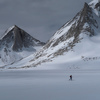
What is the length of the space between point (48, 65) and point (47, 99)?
8589cm

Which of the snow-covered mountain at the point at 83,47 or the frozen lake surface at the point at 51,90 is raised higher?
the snow-covered mountain at the point at 83,47

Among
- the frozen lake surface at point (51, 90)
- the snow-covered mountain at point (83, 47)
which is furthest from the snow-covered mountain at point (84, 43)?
the frozen lake surface at point (51, 90)

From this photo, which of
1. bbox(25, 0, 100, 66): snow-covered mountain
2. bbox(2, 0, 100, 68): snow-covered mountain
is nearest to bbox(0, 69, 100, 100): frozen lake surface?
bbox(2, 0, 100, 68): snow-covered mountain

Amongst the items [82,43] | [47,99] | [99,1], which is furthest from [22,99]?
[99,1]

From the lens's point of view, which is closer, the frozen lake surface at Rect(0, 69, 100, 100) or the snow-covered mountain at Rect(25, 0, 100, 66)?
the frozen lake surface at Rect(0, 69, 100, 100)

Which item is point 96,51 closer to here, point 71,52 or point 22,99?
point 71,52

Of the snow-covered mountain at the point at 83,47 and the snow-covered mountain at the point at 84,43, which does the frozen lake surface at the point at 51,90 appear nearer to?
the snow-covered mountain at the point at 83,47

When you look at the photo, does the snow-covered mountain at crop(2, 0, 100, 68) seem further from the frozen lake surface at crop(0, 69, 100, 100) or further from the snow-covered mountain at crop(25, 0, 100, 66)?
the frozen lake surface at crop(0, 69, 100, 100)

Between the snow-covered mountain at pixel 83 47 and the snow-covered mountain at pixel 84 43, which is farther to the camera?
the snow-covered mountain at pixel 84 43

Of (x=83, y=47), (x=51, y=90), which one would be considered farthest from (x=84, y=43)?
(x=51, y=90)

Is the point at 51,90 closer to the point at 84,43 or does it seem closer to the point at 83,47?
the point at 83,47

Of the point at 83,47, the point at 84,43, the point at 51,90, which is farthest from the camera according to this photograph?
the point at 84,43

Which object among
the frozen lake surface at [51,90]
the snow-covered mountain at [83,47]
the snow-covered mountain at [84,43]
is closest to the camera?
the frozen lake surface at [51,90]

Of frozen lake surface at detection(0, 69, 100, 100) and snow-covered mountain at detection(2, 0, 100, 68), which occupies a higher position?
snow-covered mountain at detection(2, 0, 100, 68)
